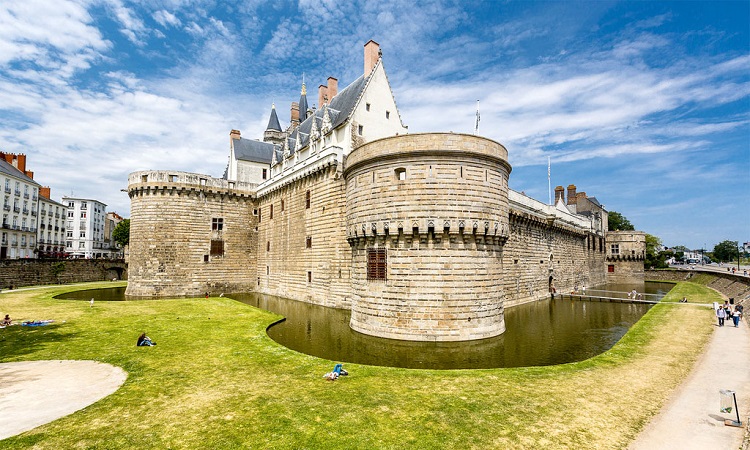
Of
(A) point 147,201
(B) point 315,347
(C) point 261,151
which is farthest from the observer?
(C) point 261,151

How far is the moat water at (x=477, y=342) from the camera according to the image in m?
15.4

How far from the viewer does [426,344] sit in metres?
17.9

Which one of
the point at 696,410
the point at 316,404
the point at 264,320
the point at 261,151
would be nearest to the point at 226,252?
the point at 261,151

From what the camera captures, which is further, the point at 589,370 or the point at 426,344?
the point at 426,344

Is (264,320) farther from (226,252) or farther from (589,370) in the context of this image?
(226,252)

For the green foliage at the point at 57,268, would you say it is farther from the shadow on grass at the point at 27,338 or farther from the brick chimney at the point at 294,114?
the brick chimney at the point at 294,114

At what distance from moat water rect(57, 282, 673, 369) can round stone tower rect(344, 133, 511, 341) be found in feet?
3.40

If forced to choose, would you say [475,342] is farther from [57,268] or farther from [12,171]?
[12,171]

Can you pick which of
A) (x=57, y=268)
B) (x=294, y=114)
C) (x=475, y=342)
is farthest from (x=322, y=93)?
(x=57, y=268)

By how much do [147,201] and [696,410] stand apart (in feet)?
138

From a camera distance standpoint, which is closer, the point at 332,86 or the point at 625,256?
the point at 332,86

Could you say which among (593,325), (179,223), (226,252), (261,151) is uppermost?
(261,151)

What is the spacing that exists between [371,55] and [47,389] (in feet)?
104

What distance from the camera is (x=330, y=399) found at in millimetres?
10367
